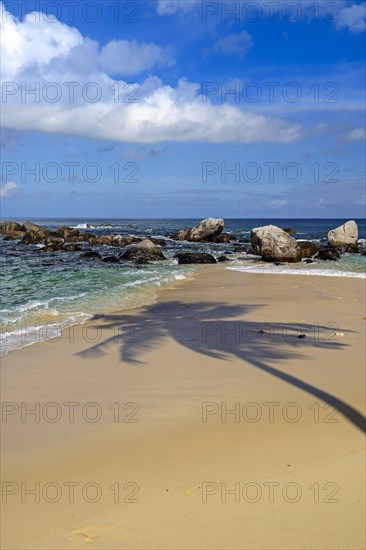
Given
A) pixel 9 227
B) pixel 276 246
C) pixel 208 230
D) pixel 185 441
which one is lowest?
pixel 185 441

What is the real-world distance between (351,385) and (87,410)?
3.79 meters

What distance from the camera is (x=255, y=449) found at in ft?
15.4

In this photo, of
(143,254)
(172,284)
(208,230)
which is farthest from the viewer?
(208,230)

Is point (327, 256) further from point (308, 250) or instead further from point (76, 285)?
point (76, 285)

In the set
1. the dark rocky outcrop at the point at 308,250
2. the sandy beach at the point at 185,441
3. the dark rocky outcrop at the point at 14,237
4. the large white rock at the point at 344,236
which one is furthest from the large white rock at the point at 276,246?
the dark rocky outcrop at the point at 14,237

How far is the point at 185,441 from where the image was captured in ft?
16.0

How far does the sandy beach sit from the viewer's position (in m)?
3.52

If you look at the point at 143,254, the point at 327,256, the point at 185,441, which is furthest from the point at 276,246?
the point at 185,441

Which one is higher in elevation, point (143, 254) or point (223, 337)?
point (143, 254)

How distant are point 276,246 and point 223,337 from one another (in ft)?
68.8

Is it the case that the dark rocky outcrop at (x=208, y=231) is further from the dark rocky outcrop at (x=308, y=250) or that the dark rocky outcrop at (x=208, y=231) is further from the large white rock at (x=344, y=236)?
the dark rocky outcrop at (x=308, y=250)

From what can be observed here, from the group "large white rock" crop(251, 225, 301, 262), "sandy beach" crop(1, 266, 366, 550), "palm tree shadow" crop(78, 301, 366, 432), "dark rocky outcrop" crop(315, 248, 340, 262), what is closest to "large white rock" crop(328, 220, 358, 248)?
"dark rocky outcrop" crop(315, 248, 340, 262)

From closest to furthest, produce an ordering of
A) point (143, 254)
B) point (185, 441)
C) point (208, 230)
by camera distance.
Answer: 1. point (185, 441)
2. point (143, 254)
3. point (208, 230)

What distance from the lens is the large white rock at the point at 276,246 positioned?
29.3 metres
